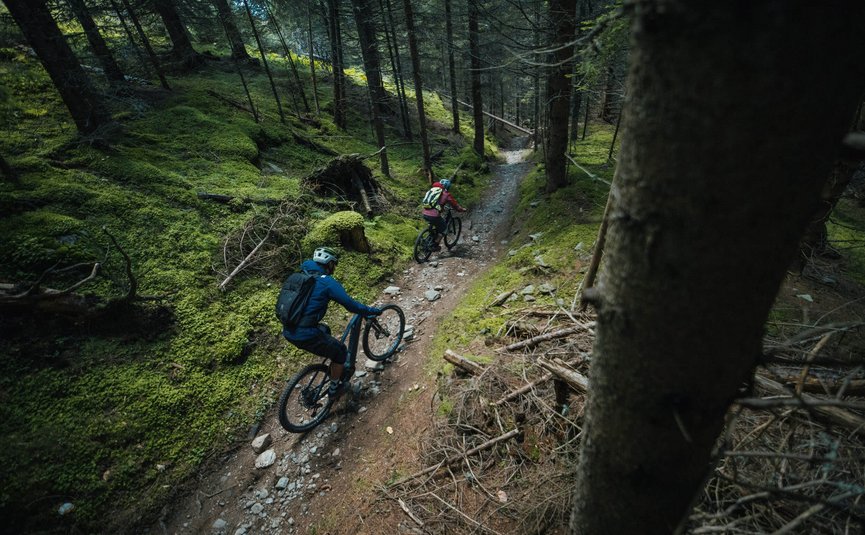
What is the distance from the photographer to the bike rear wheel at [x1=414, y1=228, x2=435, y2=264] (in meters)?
9.17

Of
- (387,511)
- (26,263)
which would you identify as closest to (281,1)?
(26,263)

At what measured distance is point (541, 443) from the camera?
3.25 m

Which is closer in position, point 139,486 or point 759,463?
point 759,463

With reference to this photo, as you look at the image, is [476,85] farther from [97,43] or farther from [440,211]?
[97,43]

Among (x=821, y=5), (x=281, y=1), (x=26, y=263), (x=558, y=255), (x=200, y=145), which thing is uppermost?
(x=281, y=1)

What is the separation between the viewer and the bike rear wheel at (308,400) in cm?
487

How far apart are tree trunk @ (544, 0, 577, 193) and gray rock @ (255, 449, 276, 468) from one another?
26.8 ft

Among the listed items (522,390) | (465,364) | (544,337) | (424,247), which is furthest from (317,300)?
(424,247)

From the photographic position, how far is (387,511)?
132 inches

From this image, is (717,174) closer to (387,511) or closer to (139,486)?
(387,511)

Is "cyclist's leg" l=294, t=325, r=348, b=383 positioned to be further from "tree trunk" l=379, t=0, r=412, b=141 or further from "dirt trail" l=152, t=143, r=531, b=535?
"tree trunk" l=379, t=0, r=412, b=141

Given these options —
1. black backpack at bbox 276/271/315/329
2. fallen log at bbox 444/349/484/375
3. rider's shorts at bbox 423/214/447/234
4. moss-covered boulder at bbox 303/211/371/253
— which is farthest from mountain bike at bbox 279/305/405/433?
rider's shorts at bbox 423/214/447/234

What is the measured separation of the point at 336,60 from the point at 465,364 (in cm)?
1919

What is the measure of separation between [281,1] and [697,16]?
24408mm
